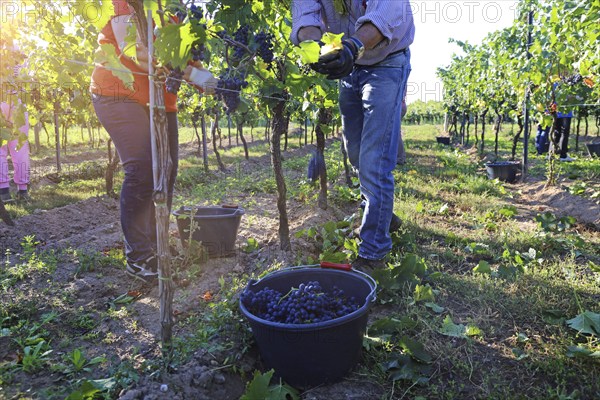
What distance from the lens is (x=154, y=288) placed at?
273 centimetres

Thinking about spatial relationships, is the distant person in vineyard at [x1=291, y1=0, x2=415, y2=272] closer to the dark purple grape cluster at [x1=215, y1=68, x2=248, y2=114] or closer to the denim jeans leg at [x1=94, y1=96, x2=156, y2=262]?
the dark purple grape cluster at [x1=215, y1=68, x2=248, y2=114]

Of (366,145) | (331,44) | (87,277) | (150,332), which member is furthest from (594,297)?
(87,277)

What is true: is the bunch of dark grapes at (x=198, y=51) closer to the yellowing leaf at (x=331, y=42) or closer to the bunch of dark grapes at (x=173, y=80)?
the bunch of dark grapes at (x=173, y=80)

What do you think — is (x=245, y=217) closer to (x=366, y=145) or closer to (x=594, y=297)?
(x=366, y=145)

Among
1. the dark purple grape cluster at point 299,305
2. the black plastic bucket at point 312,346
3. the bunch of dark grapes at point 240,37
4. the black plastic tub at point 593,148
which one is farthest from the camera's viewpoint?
the black plastic tub at point 593,148

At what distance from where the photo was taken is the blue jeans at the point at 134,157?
2.60 meters

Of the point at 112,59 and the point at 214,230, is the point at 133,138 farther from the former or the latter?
the point at 112,59

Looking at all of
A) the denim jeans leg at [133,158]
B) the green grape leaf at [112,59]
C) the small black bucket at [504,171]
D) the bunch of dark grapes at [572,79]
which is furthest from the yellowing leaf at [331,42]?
the bunch of dark grapes at [572,79]

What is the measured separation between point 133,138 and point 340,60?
1350 millimetres

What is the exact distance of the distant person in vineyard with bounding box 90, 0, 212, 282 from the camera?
101 inches

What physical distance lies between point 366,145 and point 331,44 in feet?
2.33

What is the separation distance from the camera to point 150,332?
217 cm

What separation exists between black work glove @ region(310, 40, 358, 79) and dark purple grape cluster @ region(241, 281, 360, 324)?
38.8 inches

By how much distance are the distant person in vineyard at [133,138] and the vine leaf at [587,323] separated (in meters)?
2.22
